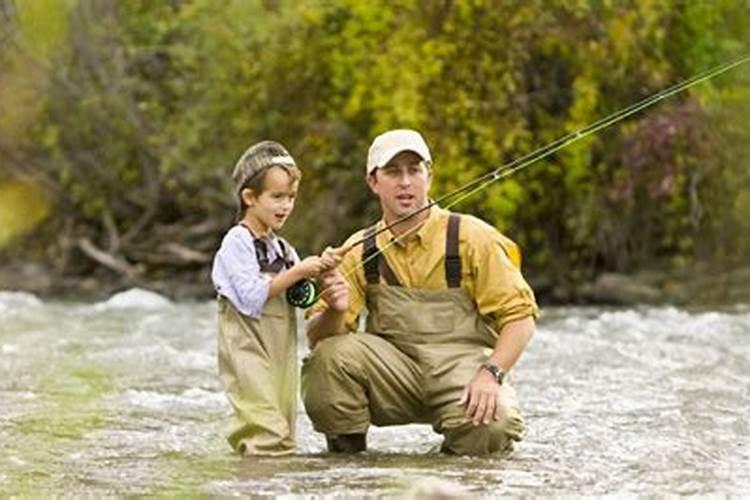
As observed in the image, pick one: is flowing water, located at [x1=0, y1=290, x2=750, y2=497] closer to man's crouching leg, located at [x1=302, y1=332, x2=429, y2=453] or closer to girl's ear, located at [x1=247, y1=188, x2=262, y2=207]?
man's crouching leg, located at [x1=302, y1=332, x2=429, y2=453]

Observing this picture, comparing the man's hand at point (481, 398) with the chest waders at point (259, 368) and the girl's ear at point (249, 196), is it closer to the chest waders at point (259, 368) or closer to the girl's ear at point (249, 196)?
the chest waders at point (259, 368)

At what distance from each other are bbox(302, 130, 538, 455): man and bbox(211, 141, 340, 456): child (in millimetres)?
168

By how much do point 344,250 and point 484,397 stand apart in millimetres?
579

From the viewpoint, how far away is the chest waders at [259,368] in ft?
21.9

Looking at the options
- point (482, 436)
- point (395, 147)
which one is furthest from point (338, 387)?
point (395, 147)

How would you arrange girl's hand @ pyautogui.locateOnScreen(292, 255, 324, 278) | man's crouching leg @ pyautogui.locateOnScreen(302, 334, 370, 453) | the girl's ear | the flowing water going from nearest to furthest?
the flowing water < girl's hand @ pyautogui.locateOnScreen(292, 255, 324, 278) < the girl's ear < man's crouching leg @ pyautogui.locateOnScreen(302, 334, 370, 453)

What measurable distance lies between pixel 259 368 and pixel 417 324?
0.51 meters

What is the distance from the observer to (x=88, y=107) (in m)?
19.0

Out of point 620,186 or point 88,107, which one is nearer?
point 620,186

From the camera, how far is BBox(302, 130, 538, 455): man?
678 centimetres

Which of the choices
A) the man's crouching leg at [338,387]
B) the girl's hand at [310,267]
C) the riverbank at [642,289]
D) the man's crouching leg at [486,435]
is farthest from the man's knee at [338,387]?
the riverbank at [642,289]

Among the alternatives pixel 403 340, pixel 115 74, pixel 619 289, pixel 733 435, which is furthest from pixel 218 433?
pixel 115 74

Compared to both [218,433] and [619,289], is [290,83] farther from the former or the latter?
[218,433]

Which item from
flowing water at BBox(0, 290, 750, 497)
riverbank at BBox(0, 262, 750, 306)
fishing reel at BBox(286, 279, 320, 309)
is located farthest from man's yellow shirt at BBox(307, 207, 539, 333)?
riverbank at BBox(0, 262, 750, 306)
